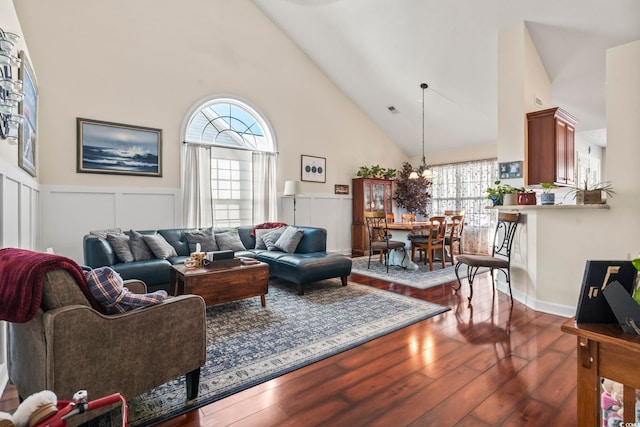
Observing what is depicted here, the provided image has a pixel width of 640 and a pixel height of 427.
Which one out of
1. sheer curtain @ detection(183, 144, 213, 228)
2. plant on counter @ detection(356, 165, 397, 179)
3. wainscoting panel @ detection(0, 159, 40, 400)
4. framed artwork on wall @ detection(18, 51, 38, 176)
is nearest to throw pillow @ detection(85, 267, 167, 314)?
wainscoting panel @ detection(0, 159, 40, 400)

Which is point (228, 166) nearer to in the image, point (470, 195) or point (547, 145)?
point (547, 145)

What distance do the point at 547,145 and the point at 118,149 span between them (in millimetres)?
5712

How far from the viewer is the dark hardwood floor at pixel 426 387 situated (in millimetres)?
1674

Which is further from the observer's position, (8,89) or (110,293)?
(8,89)

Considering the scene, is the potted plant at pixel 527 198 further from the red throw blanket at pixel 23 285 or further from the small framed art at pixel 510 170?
the red throw blanket at pixel 23 285

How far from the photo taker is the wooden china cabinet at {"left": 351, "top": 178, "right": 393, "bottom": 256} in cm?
712

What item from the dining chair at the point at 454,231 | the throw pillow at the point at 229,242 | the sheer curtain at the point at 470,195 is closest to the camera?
the throw pillow at the point at 229,242

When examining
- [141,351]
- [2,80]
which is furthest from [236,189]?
[141,351]

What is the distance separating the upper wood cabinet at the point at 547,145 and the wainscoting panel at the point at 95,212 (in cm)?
510

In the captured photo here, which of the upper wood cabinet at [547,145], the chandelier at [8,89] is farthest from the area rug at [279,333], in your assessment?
the upper wood cabinet at [547,145]

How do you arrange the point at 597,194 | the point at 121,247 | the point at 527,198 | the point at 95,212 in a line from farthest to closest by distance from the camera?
the point at 95,212 < the point at 121,247 < the point at 527,198 < the point at 597,194

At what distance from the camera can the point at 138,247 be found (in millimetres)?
4008

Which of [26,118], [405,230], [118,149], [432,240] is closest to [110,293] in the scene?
[26,118]

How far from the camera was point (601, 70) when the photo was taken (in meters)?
4.47
